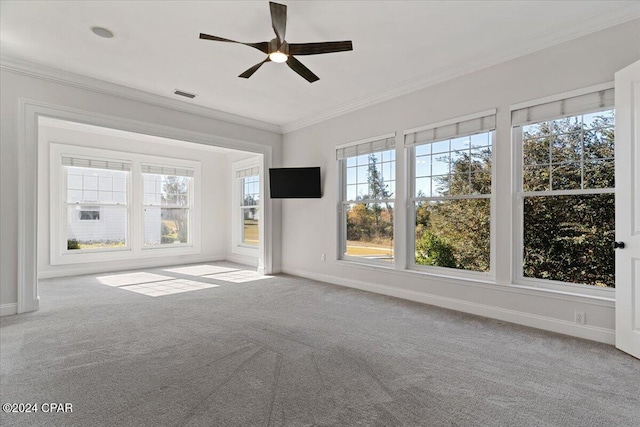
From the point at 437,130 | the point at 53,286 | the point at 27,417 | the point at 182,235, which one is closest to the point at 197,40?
the point at 437,130

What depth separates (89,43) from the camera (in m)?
3.38

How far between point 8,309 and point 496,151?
5.92m

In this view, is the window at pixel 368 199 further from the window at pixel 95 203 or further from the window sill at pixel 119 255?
the window at pixel 95 203

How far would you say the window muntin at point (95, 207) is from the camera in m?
6.23

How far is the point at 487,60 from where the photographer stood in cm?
364

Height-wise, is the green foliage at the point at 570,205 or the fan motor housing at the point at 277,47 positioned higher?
the fan motor housing at the point at 277,47

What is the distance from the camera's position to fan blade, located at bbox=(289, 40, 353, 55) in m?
2.71

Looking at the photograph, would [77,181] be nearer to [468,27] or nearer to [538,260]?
[468,27]

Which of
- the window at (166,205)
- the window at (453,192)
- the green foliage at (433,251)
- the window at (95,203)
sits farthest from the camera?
the window at (166,205)

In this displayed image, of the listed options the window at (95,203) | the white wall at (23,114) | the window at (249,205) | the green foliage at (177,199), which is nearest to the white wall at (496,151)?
the window at (249,205)

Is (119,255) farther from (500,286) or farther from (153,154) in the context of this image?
(500,286)

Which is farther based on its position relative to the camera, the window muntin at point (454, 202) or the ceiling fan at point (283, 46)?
the window muntin at point (454, 202)

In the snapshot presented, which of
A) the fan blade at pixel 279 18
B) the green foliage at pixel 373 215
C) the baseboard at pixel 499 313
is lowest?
the baseboard at pixel 499 313

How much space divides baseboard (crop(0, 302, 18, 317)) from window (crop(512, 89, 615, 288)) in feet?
19.1
